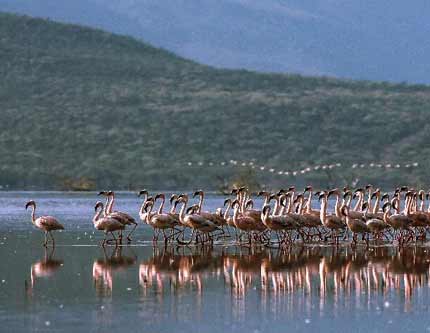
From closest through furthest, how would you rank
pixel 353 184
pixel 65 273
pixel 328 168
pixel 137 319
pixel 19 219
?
pixel 137 319 → pixel 65 273 → pixel 19 219 → pixel 353 184 → pixel 328 168

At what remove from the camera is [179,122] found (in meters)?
68.1

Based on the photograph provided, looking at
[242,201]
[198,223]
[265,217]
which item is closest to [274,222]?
[265,217]

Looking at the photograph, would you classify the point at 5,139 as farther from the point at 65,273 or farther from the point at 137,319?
the point at 137,319

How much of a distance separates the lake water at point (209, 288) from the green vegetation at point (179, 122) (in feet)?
104

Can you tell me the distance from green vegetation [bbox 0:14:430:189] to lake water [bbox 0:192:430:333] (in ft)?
104

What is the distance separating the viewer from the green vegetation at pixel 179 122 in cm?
6103

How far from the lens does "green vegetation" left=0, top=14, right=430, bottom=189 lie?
2403 inches

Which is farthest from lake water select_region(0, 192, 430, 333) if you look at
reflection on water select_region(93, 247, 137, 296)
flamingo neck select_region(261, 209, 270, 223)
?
flamingo neck select_region(261, 209, 270, 223)

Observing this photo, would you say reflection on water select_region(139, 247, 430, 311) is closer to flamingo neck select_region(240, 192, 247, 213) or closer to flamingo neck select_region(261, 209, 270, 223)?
flamingo neck select_region(261, 209, 270, 223)

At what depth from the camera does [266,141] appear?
65.7 metres

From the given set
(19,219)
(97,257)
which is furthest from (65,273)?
(19,219)

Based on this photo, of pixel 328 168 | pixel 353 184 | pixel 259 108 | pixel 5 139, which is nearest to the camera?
pixel 353 184

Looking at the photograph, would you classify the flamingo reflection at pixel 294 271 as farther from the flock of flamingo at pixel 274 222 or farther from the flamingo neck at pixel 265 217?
the flock of flamingo at pixel 274 222

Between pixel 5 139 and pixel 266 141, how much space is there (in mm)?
12083
